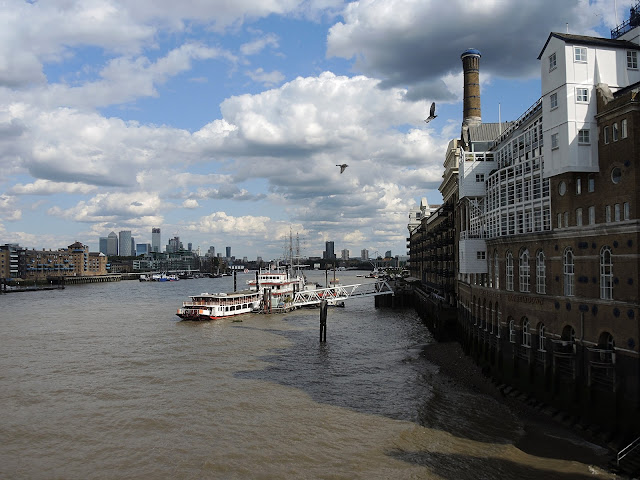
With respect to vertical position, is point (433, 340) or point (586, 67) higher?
point (586, 67)

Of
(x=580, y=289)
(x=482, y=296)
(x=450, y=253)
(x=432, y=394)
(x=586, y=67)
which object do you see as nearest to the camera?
(x=580, y=289)

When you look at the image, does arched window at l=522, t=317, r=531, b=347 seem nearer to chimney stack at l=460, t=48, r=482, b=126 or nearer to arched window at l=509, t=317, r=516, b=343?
arched window at l=509, t=317, r=516, b=343

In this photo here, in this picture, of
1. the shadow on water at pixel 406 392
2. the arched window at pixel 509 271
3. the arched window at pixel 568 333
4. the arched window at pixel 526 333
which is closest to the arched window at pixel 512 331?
the arched window at pixel 526 333

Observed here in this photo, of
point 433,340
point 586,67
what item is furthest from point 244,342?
point 586,67

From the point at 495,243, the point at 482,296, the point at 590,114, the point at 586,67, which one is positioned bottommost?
the point at 482,296

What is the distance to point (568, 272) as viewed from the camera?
27.1 m

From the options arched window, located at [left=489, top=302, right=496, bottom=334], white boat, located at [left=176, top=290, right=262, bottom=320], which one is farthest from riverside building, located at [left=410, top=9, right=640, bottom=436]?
white boat, located at [left=176, top=290, right=262, bottom=320]

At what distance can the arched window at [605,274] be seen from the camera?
2400 centimetres

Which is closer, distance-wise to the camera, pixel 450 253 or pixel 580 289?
pixel 580 289

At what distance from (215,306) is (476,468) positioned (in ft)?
179

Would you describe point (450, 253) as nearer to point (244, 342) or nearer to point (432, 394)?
point (244, 342)

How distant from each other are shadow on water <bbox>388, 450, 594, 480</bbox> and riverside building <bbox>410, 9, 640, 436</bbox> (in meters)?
4.41

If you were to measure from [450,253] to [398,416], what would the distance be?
38139 mm

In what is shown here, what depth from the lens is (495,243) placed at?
36.8 meters
